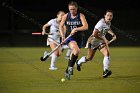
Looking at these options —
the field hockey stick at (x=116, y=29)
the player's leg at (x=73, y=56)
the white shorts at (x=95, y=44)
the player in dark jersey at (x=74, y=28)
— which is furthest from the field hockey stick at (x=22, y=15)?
the player's leg at (x=73, y=56)

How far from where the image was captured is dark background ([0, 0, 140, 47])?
34438mm

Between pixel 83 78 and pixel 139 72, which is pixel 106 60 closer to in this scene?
pixel 83 78

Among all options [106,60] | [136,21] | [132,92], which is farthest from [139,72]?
[136,21]

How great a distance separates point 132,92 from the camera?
11852 mm

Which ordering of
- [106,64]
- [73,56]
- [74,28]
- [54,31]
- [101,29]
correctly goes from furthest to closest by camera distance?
[54,31]
[101,29]
[106,64]
[73,56]
[74,28]

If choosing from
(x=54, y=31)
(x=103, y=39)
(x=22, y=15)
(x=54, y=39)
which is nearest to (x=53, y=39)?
(x=54, y=39)

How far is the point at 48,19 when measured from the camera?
1494 inches

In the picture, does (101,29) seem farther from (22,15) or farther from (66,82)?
(22,15)

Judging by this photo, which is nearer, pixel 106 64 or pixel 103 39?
pixel 106 64

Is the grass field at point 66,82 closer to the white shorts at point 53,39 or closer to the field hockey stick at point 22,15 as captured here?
the white shorts at point 53,39

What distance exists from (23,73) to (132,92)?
5.22 m

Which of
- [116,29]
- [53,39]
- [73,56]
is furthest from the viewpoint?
[116,29]

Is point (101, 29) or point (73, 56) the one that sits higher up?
point (101, 29)

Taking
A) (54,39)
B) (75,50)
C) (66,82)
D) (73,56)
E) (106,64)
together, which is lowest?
(66,82)
